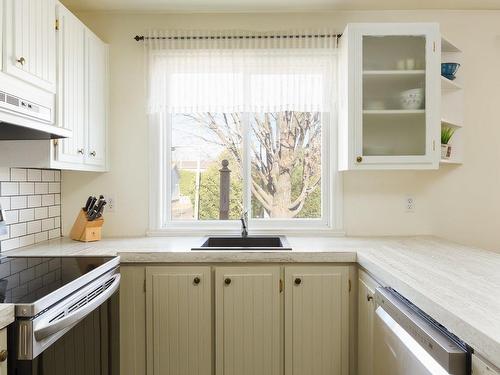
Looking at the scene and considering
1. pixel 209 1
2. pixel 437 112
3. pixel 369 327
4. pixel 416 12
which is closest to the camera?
pixel 369 327

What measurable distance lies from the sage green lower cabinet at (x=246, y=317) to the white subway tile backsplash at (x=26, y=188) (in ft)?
4.10

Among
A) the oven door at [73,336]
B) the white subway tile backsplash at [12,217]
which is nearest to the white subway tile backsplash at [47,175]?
the white subway tile backsplash at [12,217]

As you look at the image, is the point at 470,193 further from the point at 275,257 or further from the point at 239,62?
the point at 239,62

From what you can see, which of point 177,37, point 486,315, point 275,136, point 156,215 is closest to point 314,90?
point 275,136

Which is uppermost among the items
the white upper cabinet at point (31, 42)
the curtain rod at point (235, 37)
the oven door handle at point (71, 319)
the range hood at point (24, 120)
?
the curtain rod at point (235, 37)

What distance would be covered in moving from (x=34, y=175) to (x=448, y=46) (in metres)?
2.83

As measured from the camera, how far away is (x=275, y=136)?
98.5 inches

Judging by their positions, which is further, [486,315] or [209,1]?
[209,1]

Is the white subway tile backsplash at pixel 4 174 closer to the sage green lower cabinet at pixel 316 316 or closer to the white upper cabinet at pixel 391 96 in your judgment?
the sage green lower cabinet at pixel 316 316

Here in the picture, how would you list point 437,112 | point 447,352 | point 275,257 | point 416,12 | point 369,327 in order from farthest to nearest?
point 416,12
point 437,112
point 275,257
point 369,327
point 447,352

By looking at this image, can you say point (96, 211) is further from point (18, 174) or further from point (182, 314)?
point (182, 314)

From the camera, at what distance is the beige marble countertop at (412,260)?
976 mm

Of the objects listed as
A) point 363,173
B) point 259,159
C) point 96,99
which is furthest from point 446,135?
point 96,99

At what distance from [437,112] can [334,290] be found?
1.25 m
